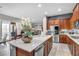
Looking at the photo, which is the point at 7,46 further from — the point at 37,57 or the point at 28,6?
the point at 28,6

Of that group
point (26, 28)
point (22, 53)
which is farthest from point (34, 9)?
point (22, 53)

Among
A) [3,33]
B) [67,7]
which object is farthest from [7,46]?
[67,7]

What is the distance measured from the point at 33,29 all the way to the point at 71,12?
26.5 inches

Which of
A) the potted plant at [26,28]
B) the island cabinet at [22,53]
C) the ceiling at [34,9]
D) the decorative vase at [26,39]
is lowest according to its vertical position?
the island cabinet at [22,53]

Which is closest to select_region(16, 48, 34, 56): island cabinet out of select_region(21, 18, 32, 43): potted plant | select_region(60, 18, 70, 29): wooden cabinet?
select_region(21, 18, 32, 43): potted plant

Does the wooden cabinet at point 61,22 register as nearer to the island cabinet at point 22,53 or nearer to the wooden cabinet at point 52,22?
the wooden cabinet at point 52,22

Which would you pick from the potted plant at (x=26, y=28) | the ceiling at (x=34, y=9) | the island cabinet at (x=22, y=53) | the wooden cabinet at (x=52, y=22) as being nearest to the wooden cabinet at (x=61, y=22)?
the wooden cabinet at (x=52, y=22)

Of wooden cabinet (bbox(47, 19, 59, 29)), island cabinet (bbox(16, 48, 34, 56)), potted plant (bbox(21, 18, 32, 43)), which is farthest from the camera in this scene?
wooden cabinet (bbox(47, 19, 59, 29))

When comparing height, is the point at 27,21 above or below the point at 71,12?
below

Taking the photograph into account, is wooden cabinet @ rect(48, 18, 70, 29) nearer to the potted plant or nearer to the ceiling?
the ceiling

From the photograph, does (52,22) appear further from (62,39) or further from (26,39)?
(26,39)

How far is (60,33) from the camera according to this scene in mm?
2016

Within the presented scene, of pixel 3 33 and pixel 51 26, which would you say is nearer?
pixel 3 33

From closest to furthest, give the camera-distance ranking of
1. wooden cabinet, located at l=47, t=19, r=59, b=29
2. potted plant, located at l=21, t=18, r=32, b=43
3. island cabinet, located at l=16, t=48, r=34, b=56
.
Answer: island cabinet, located at l=16, t=48, r=34, b=56, potted plant, located at l=21, t=18, r=32, b=43, wooden cabinet, located at l=47, t=19, r=59, b=29
